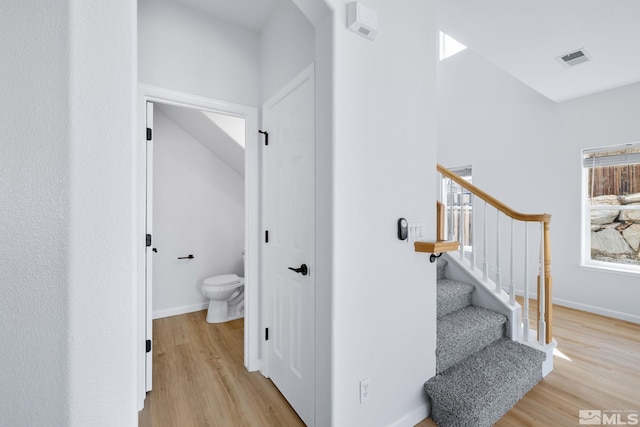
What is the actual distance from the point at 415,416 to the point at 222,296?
2.18 m

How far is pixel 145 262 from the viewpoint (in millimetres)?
1838

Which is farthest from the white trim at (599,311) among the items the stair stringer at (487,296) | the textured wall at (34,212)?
the textured wall at (34,212)

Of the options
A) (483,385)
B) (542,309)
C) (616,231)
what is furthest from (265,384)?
(616,231)

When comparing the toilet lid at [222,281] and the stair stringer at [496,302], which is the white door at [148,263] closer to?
the toilet lid at [222,281]

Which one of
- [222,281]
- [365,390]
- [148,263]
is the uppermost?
[148,263]

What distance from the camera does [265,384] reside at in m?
2.00

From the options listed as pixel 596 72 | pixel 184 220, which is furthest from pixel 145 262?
pixel 596 72

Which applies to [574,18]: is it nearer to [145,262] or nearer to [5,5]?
[5,5]

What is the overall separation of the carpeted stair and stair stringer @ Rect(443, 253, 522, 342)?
5 cm

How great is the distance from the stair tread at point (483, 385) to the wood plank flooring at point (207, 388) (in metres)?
0.82

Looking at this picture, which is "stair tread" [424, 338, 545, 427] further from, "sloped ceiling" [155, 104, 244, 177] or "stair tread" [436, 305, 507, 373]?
"sloped ceiling" [155, 104, 244, 177]

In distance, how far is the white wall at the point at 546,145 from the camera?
308 cm

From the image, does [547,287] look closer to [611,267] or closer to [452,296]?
[452,296]

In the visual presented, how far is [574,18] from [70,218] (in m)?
3.15
